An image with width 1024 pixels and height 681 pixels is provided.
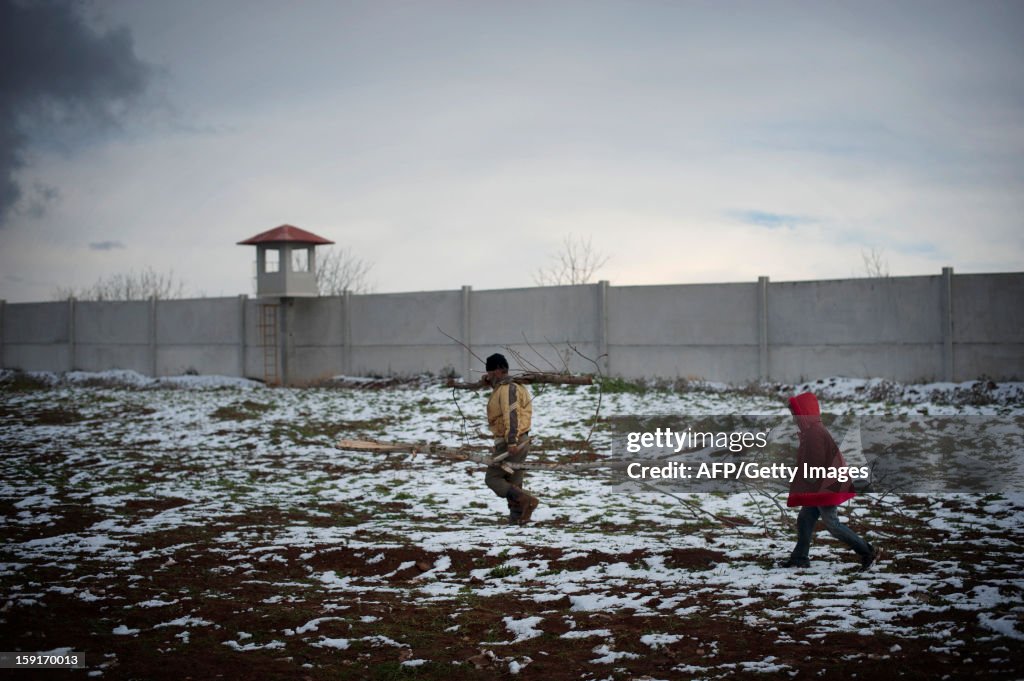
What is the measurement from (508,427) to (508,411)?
0.15 metres

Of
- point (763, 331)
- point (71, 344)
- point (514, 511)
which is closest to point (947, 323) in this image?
point (763, 331)

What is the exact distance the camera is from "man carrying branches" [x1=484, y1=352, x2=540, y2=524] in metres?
9.20

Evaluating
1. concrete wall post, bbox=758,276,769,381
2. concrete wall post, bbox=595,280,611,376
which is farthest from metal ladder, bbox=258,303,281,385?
concrete wall post, bbox=758,276,769,381

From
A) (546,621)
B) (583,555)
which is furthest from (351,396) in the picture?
(546,621)

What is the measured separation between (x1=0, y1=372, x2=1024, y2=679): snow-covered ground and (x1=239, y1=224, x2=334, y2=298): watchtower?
1370 centimetres

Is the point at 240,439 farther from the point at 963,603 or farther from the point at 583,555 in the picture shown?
the point at 963,603

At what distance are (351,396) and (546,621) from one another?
57.2 feet

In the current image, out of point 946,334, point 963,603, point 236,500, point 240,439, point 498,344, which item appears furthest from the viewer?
point 498,344

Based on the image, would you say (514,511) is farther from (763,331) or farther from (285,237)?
(285,237)

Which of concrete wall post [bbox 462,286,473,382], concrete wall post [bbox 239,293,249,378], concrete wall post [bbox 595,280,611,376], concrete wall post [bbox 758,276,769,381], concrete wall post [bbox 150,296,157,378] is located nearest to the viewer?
concrete wall post [bbox 758,276,769,381]

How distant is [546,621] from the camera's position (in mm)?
6441
